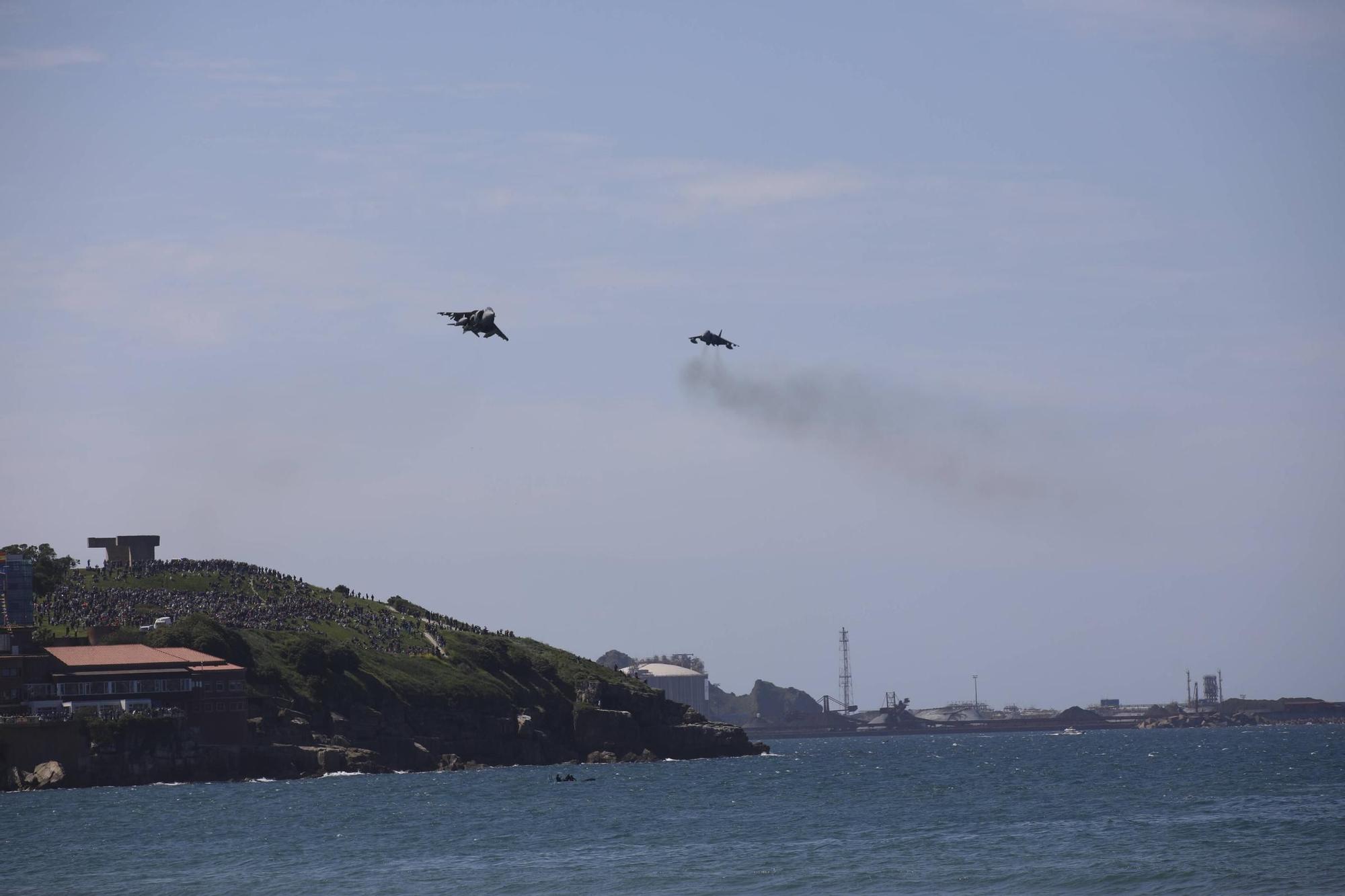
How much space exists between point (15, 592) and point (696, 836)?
334 ft

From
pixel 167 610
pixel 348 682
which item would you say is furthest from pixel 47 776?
pixel 167 610

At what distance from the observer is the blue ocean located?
75.2 m

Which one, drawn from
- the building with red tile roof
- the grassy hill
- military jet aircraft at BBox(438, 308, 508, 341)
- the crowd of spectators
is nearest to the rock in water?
the building with red tile roof

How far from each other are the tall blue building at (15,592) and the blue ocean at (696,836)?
34.8m

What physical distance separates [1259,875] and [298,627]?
5231 inches

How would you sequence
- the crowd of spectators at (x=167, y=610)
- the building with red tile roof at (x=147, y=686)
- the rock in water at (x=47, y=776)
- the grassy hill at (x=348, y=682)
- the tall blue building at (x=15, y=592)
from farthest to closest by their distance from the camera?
the crowd of spectators at (x=167, y=610)
the tall blue building at (x=15, y=592)
the grassy hill at (x=348, y=682)
the building with red tile roof at (x=147, y=686)
the rock in water at (x=47, y=776)

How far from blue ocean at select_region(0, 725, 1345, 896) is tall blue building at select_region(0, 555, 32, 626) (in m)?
34.8

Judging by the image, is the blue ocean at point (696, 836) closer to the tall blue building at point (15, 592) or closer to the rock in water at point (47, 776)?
the rock in water at point (47, 776)

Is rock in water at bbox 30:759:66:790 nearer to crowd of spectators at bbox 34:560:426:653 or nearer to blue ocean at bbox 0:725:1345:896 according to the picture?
blue ocean at bbox 0:725:1345:896

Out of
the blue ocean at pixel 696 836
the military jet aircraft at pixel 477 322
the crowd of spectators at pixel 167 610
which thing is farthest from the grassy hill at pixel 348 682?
the military jet aircraft at pixel 477 322

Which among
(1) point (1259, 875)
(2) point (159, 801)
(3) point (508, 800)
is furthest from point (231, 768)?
(1) point (1259, 875)

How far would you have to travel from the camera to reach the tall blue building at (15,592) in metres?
170

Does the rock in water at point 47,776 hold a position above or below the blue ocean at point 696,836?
above

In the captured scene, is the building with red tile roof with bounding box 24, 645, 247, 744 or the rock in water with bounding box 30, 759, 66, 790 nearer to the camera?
the rock in water with bounding box 30, 759, 66, 790
